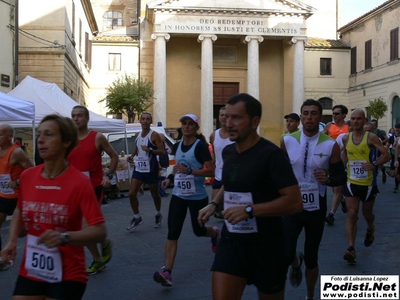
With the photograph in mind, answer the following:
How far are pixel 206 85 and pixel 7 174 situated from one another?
29.8m

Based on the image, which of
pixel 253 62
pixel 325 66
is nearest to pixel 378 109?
pixel 253 62

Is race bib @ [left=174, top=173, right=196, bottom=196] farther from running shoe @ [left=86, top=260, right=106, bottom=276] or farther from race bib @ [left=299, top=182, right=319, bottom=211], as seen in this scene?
race bib @ [left=299, top=182, right=319, bottom=211]

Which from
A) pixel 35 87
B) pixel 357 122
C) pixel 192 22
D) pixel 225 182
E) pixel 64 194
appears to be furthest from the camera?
pixel 192 22

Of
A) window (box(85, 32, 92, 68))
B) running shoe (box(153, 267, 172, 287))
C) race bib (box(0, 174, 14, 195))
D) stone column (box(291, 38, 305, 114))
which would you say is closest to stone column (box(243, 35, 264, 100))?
stone column (box(291, 38, 305, 114))

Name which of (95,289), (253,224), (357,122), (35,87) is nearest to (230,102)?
(253,224)

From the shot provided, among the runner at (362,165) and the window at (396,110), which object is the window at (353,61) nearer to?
the window at (396,110)

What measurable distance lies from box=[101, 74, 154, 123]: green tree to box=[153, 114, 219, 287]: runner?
27.4m

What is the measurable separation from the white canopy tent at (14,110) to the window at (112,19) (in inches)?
1789

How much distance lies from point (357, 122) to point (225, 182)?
4.02 meters

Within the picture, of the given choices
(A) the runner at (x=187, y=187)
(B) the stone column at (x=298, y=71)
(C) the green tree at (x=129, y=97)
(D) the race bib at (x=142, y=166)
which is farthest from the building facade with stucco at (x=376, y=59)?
(A) the runner at (x=187, y=187)

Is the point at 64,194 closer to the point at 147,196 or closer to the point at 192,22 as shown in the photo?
the point at 147,196

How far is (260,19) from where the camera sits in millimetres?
37281

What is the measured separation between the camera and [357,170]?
7277mm

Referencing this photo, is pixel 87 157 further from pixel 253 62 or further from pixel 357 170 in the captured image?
pixel 253 62
